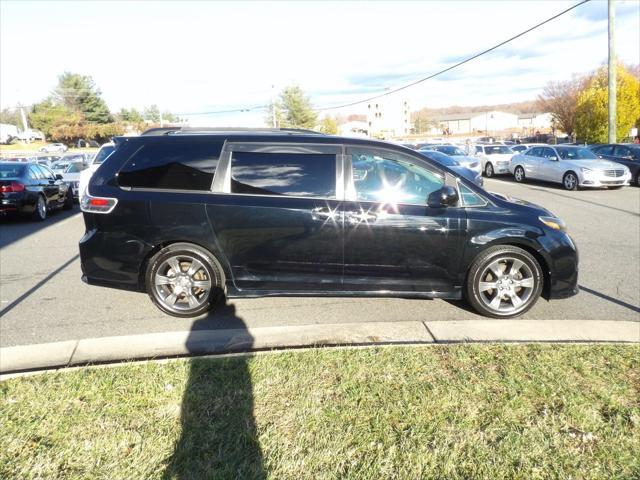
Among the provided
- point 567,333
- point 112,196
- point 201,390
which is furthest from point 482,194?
point 112,196

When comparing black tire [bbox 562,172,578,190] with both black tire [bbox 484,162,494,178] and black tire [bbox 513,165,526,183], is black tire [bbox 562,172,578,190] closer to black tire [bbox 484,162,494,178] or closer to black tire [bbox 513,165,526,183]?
black tire [bbox 513,165,526,183]

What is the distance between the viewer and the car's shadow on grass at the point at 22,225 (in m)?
9.09

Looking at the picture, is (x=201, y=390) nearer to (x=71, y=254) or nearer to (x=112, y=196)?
(x=112, y=196)

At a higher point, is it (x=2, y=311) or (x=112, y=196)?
(x=112, y=196)

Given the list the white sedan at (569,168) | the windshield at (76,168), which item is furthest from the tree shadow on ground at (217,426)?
the windshield at (76,168)

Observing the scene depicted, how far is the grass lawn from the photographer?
2408mm

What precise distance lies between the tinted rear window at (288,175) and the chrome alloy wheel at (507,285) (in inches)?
A: 71.7

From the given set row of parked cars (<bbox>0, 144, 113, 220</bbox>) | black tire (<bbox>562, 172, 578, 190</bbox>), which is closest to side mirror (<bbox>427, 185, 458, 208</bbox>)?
row of parked cars (<bbox>0, 144, 113, 220</bbox>)

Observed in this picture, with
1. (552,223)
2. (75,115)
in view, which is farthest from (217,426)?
(75,115)

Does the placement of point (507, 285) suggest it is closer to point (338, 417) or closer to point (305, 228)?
point (305, 228)

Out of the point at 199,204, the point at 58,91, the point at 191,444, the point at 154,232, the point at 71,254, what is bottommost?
the point at 191,444

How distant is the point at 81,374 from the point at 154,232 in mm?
1615

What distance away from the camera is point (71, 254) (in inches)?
295

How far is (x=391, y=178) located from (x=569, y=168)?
14.3 m
